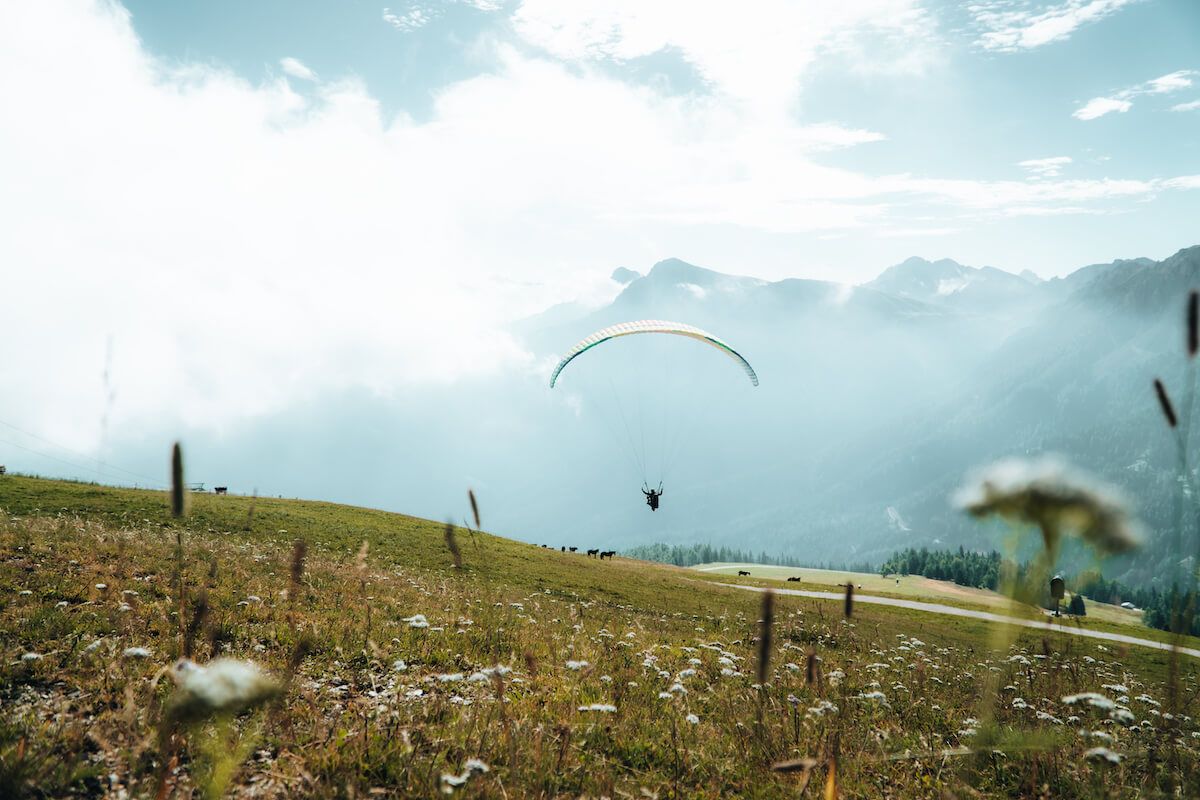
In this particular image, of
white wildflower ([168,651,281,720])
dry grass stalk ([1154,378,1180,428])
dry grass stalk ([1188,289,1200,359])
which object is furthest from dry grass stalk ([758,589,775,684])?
dry grass stalk ([1188,289,1200,359])

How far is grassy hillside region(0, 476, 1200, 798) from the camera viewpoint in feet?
19.8

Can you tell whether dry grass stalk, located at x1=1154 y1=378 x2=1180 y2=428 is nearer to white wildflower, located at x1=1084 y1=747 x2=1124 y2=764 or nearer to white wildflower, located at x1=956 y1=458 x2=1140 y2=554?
white wildflower, located at x1=956 y1=458 x2=1140 y2=554

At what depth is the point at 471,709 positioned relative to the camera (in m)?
8.14

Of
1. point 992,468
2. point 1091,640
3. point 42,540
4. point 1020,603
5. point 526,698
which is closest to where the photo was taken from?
point 1020,603

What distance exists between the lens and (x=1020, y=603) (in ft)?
13.5

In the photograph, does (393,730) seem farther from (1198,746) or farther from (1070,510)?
(1198,746)

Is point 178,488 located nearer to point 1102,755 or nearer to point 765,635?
point 765,635

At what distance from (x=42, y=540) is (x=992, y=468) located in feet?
70.3

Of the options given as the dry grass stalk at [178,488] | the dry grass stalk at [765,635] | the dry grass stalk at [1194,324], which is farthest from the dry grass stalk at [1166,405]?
the dry grass stalk at [178,488]

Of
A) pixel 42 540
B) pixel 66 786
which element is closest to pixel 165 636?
pixel 66 786

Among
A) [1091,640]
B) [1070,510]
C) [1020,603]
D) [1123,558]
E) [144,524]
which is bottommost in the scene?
[1091,640]

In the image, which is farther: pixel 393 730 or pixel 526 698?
pixel 526 698

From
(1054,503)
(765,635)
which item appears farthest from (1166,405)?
(765,635)

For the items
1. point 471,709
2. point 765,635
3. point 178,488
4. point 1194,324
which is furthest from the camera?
point 471,709
